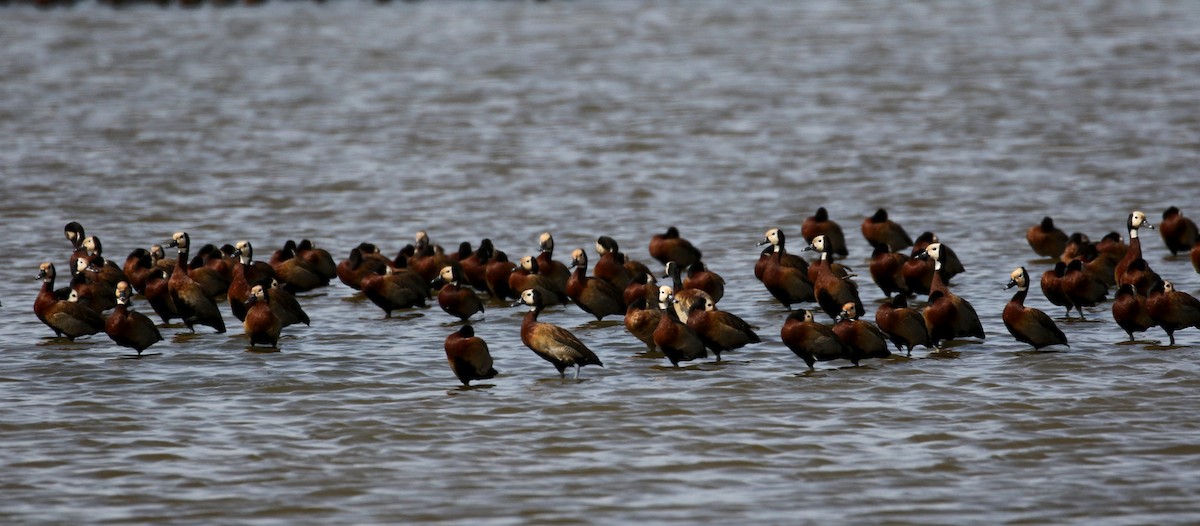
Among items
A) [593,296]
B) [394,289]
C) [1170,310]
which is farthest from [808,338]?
[394,289]

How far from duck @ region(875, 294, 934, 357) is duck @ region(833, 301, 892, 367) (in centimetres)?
24

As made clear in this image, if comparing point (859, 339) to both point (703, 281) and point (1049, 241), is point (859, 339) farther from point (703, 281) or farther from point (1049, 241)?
point (1049, 241)

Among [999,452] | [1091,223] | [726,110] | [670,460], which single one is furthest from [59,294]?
[726,110]

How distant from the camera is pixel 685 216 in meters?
28.6

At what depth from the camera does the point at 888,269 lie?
2075 cm

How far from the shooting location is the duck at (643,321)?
17.9 meters

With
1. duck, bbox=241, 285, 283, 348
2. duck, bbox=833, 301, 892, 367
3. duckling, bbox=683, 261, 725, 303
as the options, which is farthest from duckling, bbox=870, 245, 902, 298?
duck, bbox=241, 285, 283, 348

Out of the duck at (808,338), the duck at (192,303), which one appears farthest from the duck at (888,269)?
the duck at (192,303)

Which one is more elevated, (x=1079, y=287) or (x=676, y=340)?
(x=1079, y=287)

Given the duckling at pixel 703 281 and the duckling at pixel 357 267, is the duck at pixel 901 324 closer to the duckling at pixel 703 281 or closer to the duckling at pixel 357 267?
the duckling at pixel 703 281

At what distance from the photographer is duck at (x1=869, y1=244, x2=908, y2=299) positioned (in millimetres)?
20734

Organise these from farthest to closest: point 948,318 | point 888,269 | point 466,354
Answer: point 888,269, point 948,318, point 466,354

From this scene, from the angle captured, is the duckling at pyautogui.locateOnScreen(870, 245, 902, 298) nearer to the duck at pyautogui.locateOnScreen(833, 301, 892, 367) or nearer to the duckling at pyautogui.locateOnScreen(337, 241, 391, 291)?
the duck at pyautogui.locateOnScreen(833, 301, 892, 367)

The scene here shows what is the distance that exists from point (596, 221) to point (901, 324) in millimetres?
11044
